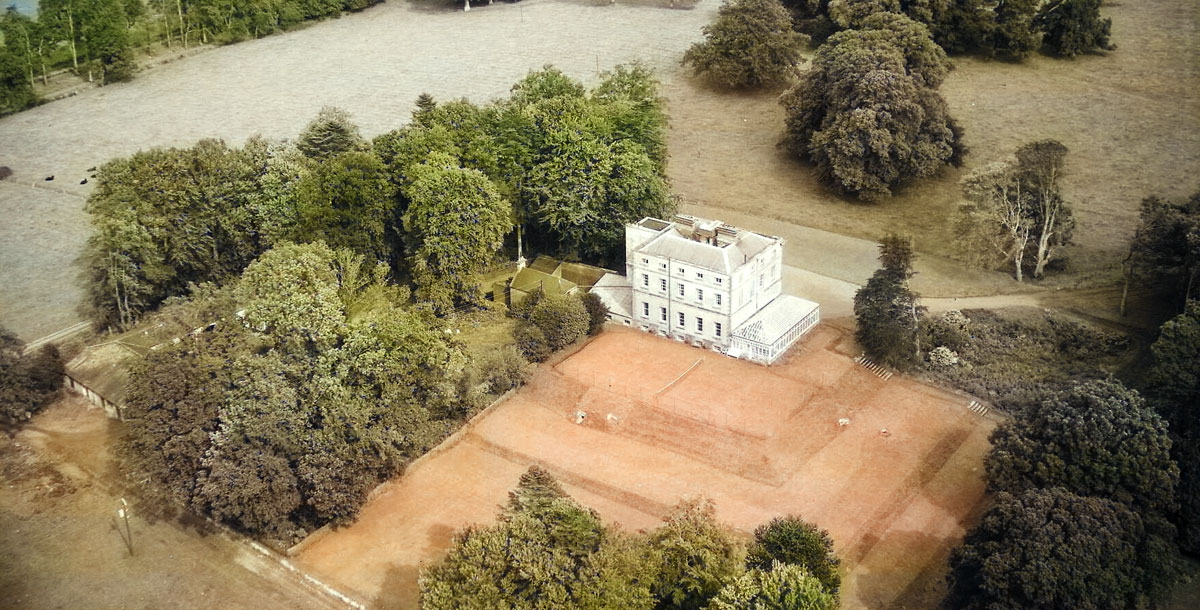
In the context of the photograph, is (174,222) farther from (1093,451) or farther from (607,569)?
(1093,451)

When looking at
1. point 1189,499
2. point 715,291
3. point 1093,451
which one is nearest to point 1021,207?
point 715,291

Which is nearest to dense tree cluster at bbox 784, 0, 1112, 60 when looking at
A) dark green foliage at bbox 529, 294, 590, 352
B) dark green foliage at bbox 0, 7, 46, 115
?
dark green foliage at bbox 529, 294, 590, 352

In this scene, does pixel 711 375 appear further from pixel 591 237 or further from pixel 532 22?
pixel 532 22

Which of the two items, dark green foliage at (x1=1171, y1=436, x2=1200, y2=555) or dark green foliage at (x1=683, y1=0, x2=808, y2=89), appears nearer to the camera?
dark green foliage at (x1=1171, y1=436, x2=1200, y2=555)

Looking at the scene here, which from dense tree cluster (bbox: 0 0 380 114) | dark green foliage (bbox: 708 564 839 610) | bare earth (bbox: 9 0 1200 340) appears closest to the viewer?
dark green foliage (bbox: 708 564 839 610)

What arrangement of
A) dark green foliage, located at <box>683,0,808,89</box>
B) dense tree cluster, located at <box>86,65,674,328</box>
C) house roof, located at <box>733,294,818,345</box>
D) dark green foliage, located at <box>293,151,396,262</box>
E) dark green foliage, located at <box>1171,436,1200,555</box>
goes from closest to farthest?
dark green foliage, located at <box>1171,436,1200,555</box> < house roof, located at <box>733,294,818,345</box> < dense tree cluster, located at <box>86,65,674,328</box> < dark green foliage, located at <box>293,151,396,262</box> < dark green foliage, located at <box>683,0,808,89</box>

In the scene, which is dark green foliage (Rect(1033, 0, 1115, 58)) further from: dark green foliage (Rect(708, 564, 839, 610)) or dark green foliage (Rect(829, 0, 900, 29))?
dark green foliage (Rect(708, 564, 839, 610))

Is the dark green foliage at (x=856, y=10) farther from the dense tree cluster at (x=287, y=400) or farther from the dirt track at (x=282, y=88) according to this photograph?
the dense tree cluster at (x=287, y=400)

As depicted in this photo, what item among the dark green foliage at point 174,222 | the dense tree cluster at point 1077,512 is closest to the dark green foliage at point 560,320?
the dark green foliage at point 174,222
